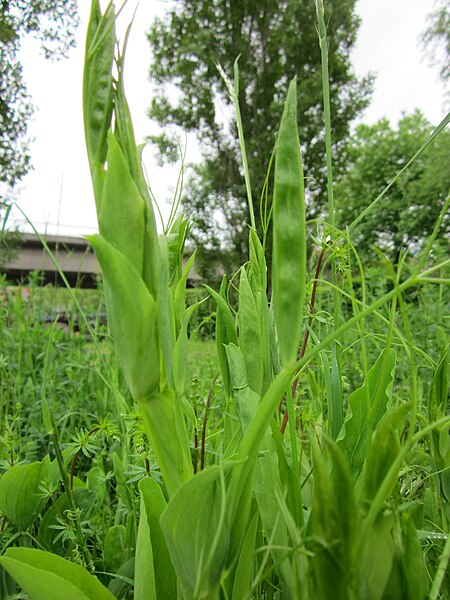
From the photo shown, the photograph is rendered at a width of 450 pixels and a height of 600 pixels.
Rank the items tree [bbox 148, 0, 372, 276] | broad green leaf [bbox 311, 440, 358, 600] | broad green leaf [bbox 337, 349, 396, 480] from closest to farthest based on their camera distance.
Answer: broad green leaf [bbox 311, 440, 358, 600] < broad green leaf [bbox 337, 349, 396, 480] < tree [bbox 148, 0, 372, 276]

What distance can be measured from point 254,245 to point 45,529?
1.07ft

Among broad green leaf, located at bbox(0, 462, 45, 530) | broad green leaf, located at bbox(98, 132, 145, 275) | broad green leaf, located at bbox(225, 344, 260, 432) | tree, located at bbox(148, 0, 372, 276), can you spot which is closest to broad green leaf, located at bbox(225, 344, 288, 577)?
broad green leaf, located at bbox(225, 344, 260, 432)

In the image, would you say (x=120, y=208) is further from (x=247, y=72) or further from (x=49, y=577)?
(x=247, y=72)

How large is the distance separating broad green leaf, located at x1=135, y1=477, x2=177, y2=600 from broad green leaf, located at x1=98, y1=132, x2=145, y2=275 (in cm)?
15

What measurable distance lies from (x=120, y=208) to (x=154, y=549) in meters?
0.20

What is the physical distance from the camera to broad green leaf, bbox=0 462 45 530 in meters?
0.39

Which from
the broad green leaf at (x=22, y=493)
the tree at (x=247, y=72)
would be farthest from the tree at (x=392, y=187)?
the broad green leaf at (x=22, y=493)

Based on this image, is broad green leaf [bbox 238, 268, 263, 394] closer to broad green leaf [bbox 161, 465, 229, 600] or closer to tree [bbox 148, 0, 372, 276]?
broad green leaf [bbox 161, 465, 229, 600]

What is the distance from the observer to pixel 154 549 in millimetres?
281

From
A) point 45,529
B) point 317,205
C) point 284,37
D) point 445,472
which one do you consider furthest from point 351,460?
point 284,37

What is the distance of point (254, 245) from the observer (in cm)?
35

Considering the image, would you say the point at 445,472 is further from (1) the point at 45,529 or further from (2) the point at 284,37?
(2) the point at 284,37

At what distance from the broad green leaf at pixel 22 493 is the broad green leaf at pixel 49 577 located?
15cm

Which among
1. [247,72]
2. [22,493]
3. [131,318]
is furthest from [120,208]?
[247,72]
